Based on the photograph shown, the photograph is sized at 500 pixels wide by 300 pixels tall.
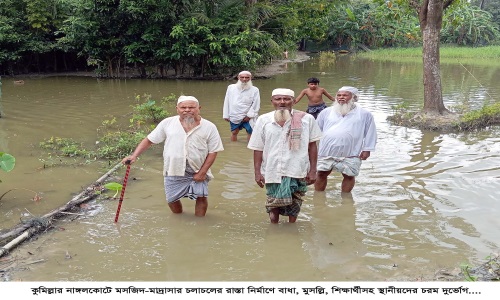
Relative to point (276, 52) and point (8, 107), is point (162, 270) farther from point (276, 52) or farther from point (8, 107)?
point (276, 52)

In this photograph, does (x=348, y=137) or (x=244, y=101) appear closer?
(x=348, y=137)

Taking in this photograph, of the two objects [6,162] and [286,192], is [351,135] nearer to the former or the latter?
[286,192]

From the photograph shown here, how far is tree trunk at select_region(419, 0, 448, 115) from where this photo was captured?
31.7ft

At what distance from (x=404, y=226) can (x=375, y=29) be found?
122ft

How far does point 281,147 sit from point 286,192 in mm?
457

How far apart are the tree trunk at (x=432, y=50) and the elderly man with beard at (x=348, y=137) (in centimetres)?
511

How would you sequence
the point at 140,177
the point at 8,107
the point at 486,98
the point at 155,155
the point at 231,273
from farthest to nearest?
the point at 486,98 < the point at 8,107 < the point at 155,155 < the point at 140,177 < the point at 231,273

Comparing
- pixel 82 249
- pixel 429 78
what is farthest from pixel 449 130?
pixel 82 249

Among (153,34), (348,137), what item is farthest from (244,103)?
(153,34)

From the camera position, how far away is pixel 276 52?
20172 mm

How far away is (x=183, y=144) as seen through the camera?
4.78 m

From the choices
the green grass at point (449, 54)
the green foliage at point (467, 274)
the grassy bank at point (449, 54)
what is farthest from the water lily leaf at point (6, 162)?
the grassy bank at point (449, 54)

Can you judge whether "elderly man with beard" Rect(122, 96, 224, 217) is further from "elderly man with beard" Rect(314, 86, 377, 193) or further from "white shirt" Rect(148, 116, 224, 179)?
"elderly man with beard" Rect(314, 86, 377, 193)

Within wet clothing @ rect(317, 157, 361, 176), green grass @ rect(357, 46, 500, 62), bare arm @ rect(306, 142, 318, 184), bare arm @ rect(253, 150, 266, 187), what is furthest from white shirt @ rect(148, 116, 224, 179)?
green grass @ rect(357, 46, 500, 62)
